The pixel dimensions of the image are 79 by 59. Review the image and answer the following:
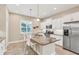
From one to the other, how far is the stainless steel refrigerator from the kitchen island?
0.95 feet

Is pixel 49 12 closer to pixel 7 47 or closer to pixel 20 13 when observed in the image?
pixel 20 13

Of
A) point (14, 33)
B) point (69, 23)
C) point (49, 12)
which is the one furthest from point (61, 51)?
point (14, 33)

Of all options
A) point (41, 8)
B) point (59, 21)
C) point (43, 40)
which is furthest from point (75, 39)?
point (41, 8)

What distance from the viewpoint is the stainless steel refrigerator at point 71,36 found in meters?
2.27

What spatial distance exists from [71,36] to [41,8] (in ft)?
3.35

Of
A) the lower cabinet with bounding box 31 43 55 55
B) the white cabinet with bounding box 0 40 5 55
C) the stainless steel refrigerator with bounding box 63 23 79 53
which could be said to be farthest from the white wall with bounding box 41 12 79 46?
the white cabinet with bounding box 0 40 5 55

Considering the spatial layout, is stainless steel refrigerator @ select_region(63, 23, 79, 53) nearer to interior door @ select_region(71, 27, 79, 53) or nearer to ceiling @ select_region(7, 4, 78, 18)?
interior door @ select_region(71, 27, 79, 53)

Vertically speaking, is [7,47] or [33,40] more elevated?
[33,40]

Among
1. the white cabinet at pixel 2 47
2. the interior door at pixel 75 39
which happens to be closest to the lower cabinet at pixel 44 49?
the interior door at pixel 75 39

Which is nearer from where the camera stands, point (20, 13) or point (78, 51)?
point (78, 51)

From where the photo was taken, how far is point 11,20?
2.30 metres

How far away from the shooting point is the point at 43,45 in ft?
7.83

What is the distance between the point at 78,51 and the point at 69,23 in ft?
2.23

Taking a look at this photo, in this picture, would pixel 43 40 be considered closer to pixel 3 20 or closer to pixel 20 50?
pixel 20 50
